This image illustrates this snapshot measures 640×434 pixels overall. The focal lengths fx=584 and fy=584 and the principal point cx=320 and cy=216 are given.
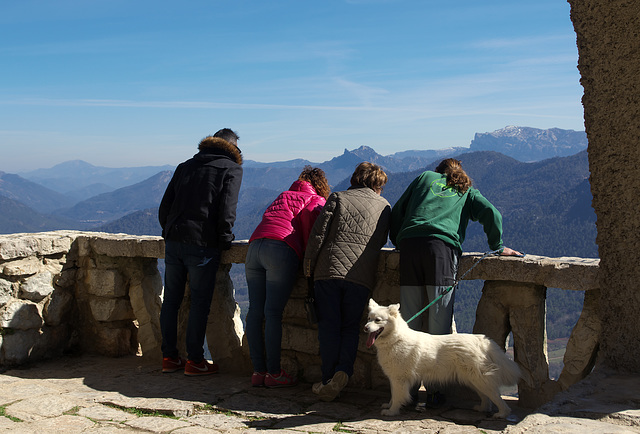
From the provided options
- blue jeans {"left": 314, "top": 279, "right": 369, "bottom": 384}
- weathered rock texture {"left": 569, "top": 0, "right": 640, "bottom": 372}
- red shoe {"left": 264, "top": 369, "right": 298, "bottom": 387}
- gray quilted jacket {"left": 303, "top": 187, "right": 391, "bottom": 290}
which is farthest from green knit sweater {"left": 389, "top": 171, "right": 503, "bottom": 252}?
red shoe {"left": 264, "top": 369, "right": 298, "bottom": 387}

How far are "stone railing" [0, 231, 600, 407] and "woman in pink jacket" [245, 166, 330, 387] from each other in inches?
19.4

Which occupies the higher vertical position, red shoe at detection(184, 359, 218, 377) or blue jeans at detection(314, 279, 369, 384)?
blue jeans at detection(314, 279, 369, 384)

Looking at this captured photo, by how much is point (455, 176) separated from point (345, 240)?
3.13ft

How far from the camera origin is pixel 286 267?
461 cm

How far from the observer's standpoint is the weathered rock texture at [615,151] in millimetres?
3771

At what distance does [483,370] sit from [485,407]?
33 cm

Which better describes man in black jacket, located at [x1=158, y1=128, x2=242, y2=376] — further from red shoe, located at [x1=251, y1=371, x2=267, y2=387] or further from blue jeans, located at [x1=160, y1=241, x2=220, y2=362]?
red shoe, located at [x1=251, y1=371, x2=267, y2=387]

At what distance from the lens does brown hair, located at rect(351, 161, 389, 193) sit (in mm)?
A: 4578

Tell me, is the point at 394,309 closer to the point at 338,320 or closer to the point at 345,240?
the point at 338,320

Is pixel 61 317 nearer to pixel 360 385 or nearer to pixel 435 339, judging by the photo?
pixel 360 385

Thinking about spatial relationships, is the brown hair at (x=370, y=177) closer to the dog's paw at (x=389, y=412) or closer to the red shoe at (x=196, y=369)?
the dog's paw at (x=389, y=412)

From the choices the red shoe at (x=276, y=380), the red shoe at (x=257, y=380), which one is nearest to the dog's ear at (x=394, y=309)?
the red shoe at (x=276, y=380)

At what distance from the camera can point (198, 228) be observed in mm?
4996

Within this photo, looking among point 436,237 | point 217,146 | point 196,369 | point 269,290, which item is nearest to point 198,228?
point 217,146
